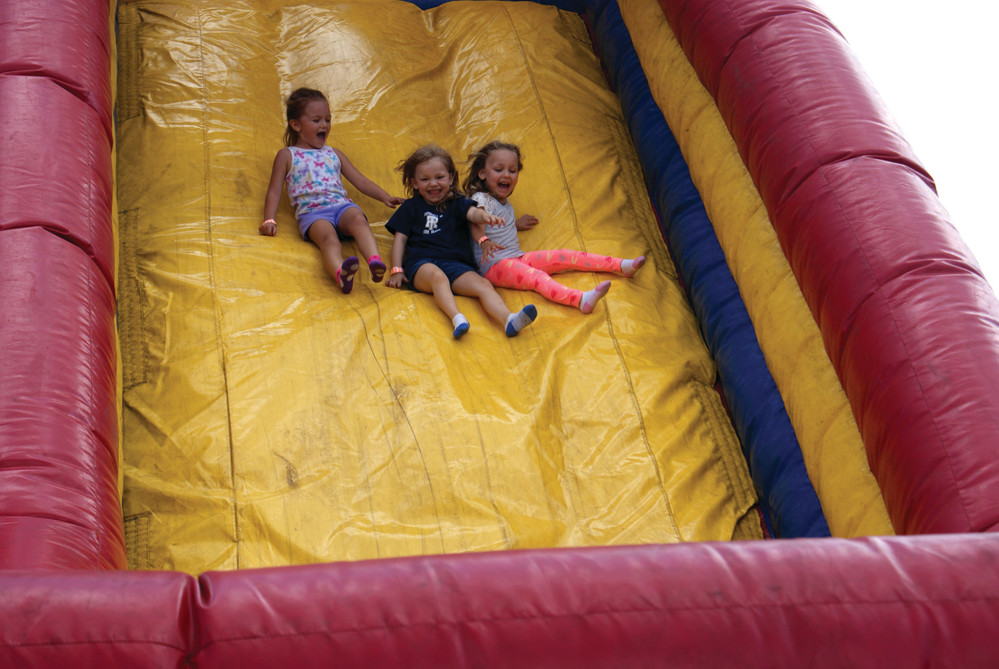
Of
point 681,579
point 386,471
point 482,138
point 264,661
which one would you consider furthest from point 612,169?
point 264,661

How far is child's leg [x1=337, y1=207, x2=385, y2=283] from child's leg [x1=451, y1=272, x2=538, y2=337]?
195mm

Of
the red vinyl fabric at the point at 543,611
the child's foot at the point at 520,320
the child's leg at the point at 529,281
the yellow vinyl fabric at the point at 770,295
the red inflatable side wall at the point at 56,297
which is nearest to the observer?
the red vinyl fabric at the point at 543,611

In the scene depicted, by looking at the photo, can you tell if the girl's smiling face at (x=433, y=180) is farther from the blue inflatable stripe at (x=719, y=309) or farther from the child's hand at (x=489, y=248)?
the blue inflatable stripe at (x=719, y=309)

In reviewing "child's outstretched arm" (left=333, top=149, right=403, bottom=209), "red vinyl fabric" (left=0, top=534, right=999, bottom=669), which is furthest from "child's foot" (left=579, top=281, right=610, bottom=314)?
"red vinyl fabric" (left=0, top=534, right=999, bottom=669)

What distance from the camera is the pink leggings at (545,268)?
2.22m

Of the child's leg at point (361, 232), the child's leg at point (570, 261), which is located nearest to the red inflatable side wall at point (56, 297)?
the child's leg at point (361, 232)

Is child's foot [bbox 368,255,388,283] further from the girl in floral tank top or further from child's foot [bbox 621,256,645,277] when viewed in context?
child's foot [bbox 621,256,645,277]

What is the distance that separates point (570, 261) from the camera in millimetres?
2305

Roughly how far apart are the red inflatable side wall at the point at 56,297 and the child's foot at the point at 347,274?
0.48 m

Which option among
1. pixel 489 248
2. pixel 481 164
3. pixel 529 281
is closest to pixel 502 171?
pixel 481 164

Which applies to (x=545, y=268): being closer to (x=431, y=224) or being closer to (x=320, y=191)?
(x=431, y=224)

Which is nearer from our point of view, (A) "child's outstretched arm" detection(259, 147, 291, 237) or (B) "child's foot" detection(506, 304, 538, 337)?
Answer: (B) "child's foot" detection(506, 304, 538, 337)

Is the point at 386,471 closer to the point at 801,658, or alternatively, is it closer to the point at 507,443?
the point at 507,443

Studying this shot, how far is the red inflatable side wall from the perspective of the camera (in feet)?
4.41
